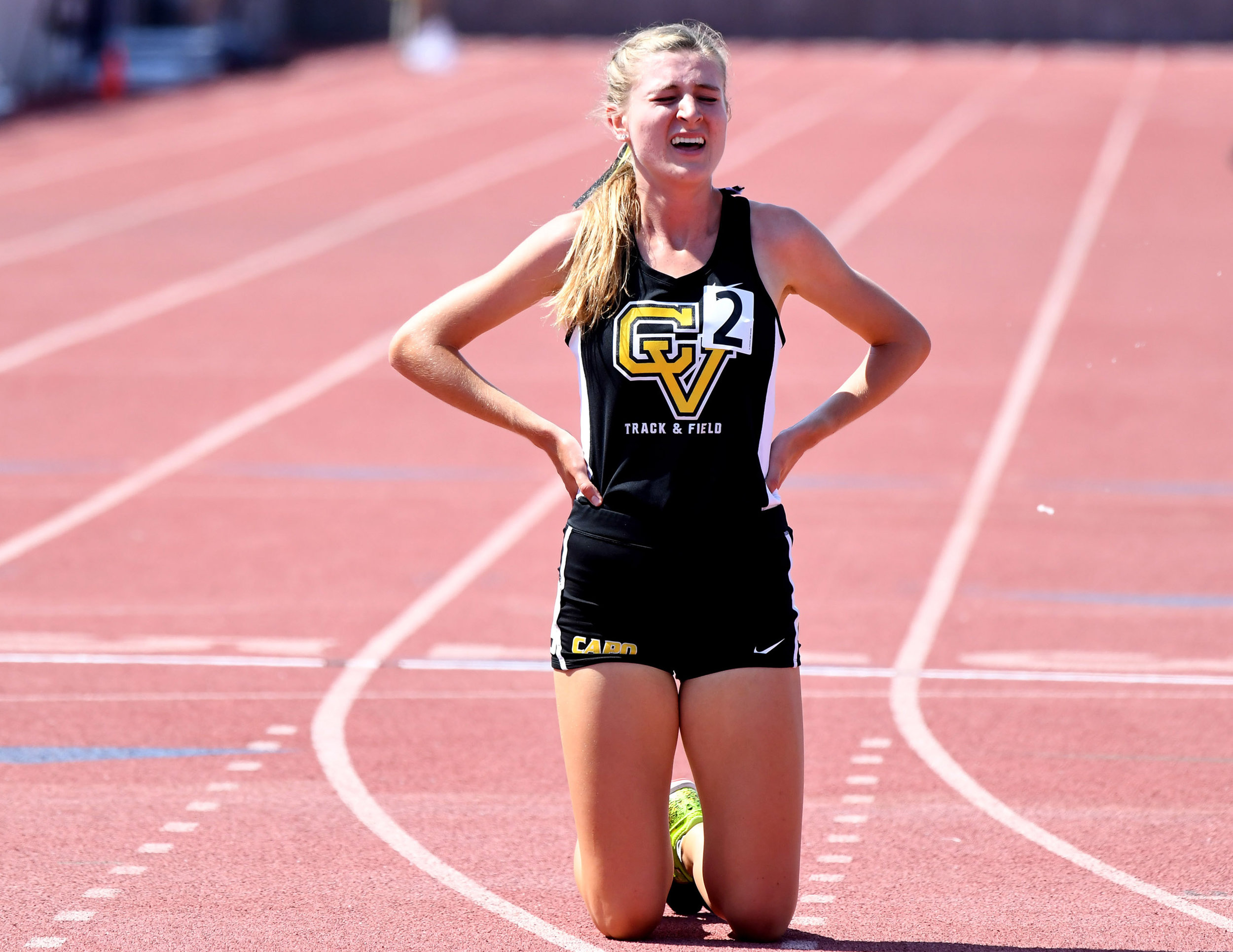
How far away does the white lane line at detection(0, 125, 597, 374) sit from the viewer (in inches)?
609

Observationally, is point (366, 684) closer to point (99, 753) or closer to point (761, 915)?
point (99, 753)

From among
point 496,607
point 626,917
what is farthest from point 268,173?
point 626,917

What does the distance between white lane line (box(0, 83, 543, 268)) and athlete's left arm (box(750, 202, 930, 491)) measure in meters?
15.8

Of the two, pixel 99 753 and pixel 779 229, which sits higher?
pixel 779 229

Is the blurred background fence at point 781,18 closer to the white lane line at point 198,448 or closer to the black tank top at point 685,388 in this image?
the white lane line at point 198,448

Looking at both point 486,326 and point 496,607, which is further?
point 496,607

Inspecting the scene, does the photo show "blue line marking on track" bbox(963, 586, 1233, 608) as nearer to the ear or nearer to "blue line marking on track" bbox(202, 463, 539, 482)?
"blue line marking on track" bbox(202, 463, 539, 482)

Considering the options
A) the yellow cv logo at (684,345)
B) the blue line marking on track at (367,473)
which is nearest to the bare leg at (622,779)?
the yellow cv logo at (684,345)

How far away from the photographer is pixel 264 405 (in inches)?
507

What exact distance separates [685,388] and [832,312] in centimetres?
50

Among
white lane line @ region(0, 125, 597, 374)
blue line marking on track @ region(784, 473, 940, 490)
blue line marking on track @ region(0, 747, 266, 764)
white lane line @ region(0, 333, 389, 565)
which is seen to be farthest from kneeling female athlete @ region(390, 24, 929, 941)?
white lane line @ region(0, 125, 597, 374)

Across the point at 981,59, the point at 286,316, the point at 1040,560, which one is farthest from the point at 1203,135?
the point at 1040,560

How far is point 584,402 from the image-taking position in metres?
4.25

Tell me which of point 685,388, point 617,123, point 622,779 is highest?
point 617,123
